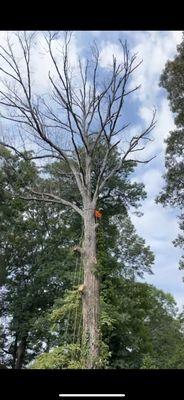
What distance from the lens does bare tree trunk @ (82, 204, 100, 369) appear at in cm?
493

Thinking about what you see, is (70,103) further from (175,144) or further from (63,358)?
(63,358)

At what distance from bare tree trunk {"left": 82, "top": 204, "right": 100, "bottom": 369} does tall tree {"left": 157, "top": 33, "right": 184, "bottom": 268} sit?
6.45 feet

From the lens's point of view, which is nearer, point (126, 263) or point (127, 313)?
point (127, 313)

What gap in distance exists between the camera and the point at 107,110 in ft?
22.4

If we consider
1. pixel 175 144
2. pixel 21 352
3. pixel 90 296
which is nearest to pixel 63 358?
pixel 90 296

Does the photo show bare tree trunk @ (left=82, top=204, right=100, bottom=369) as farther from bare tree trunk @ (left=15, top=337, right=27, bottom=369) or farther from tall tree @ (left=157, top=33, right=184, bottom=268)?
bare tree trunk @ (left=15, top=337, right=27, bottom=369)

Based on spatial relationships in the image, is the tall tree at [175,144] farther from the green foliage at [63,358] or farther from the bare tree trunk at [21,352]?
the bare tree trunk at [21,352]

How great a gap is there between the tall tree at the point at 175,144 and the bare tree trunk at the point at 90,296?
197 cm

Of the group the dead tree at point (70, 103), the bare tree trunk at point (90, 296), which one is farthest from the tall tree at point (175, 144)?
the bare tree trunk at point (90, 296)

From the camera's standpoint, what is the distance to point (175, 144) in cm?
756
